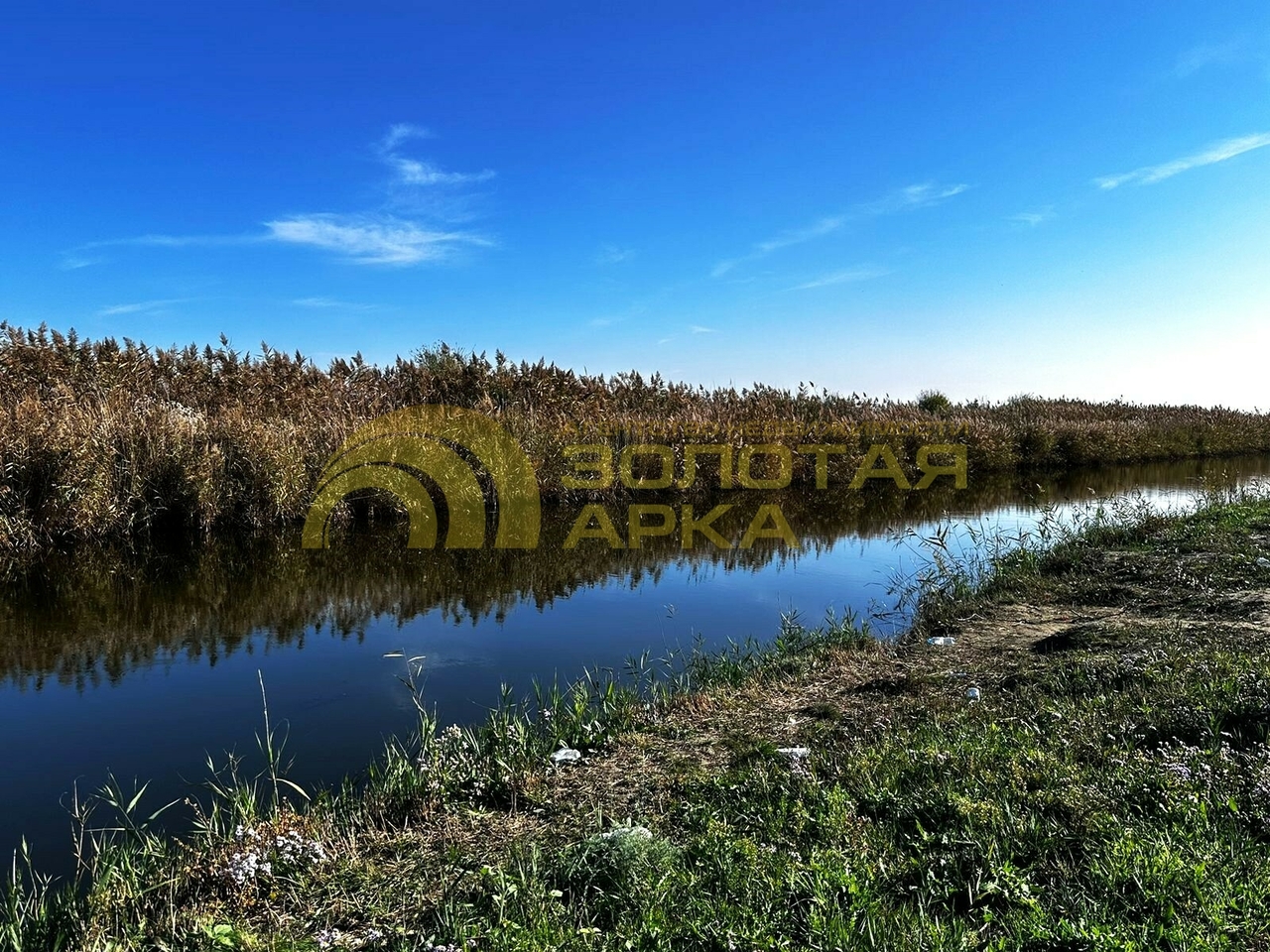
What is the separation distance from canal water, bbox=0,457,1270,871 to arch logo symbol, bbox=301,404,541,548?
2.81 ft

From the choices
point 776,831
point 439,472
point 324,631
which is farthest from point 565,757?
point 439,472

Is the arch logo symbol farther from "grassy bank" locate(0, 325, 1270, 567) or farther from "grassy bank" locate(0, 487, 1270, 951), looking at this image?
"grassy bank" locate(0, 487, 1270, 951)

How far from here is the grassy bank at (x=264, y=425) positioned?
11164mm

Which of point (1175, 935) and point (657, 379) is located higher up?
point (657, 379)

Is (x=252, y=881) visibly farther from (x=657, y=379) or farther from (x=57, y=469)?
(x=657, y=379)

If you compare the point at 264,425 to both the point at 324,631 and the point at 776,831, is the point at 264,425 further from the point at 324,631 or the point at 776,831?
the point at 776,831

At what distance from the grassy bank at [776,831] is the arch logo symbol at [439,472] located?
834 cm

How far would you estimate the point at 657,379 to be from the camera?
22.5m

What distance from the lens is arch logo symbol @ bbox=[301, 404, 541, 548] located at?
521 inches

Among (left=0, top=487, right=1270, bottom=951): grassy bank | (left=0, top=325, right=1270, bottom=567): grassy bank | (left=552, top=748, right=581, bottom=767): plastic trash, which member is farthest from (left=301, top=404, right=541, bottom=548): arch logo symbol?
(left=0, top=487, right=1270, bottom=951): grassy bank

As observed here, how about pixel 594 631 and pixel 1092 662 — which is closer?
pixel 1092 662

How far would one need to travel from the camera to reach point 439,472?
14.1 metres

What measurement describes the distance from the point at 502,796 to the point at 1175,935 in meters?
2.73

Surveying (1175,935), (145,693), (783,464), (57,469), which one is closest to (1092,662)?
(1175,935)
